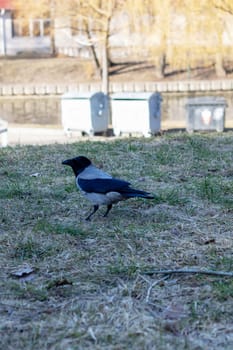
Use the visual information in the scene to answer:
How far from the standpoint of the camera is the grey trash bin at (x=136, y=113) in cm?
1520

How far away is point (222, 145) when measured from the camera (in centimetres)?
684

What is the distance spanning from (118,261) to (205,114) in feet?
41.9

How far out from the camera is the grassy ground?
2.46 meters

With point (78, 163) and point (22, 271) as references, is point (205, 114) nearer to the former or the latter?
point (78, 163)

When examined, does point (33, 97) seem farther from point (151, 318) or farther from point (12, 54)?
point (151, 318)

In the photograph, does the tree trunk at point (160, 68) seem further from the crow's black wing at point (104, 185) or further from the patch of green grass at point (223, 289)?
the patch of green grass at point (223, 289)

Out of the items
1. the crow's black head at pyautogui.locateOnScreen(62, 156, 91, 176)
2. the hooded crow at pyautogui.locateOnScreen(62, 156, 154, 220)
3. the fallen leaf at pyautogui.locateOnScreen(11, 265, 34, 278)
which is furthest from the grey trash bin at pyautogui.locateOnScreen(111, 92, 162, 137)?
the fallen leaf at pyautogui.locateOnScreen(11, 265, 34, 278)

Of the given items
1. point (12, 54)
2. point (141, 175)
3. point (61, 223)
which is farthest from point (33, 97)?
point (61, 223)

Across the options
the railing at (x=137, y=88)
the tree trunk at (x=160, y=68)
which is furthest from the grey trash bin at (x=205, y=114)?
the tree trunk at (x=160, y=68)

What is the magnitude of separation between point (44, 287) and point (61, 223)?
1030 mm

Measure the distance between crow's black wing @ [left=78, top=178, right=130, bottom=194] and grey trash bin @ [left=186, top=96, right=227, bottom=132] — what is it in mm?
11764

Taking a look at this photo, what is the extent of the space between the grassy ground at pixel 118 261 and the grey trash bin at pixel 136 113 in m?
9.64

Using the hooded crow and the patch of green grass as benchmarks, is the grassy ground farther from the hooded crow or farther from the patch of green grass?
the hooded crow

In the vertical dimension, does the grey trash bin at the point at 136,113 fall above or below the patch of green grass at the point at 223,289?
above
